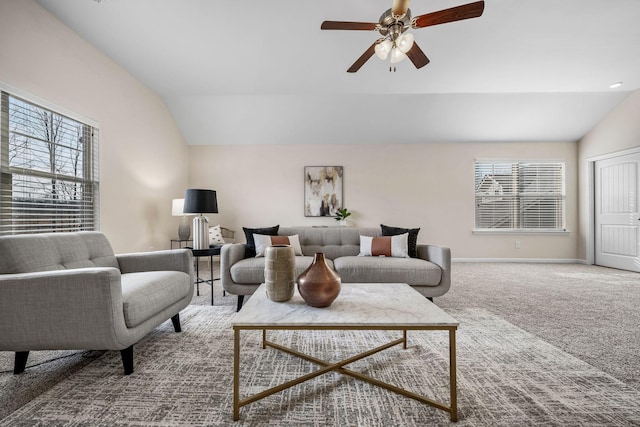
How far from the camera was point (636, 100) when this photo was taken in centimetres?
470

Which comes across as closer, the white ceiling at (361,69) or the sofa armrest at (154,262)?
the sofa armrest at (154,262)

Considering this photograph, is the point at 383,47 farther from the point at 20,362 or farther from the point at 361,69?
the point at 20,362

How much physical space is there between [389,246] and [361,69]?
2398 mm

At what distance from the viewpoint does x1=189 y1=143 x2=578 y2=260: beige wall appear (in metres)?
5.93

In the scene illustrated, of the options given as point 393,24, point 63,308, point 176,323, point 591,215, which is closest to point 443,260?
point 393,24

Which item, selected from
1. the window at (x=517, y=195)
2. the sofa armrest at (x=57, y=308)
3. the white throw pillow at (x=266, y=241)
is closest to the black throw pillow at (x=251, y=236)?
the white throw pillow at (x=266, y=241)

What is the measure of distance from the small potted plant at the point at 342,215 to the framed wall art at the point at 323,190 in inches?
4.5

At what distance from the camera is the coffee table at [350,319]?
1.30m

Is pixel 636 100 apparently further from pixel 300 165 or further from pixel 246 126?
pixel 246 126

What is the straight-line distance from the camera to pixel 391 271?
2.88 meters

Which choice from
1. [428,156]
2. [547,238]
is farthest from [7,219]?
[547,238]

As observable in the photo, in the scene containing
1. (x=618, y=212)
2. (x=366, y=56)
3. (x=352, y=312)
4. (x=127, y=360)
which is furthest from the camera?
(x=618, y=212)

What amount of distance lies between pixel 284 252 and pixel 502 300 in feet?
8.97

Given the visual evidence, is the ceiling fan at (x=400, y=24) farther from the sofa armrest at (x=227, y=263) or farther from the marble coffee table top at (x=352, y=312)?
the sofa armrest at (x=227, y=263)
